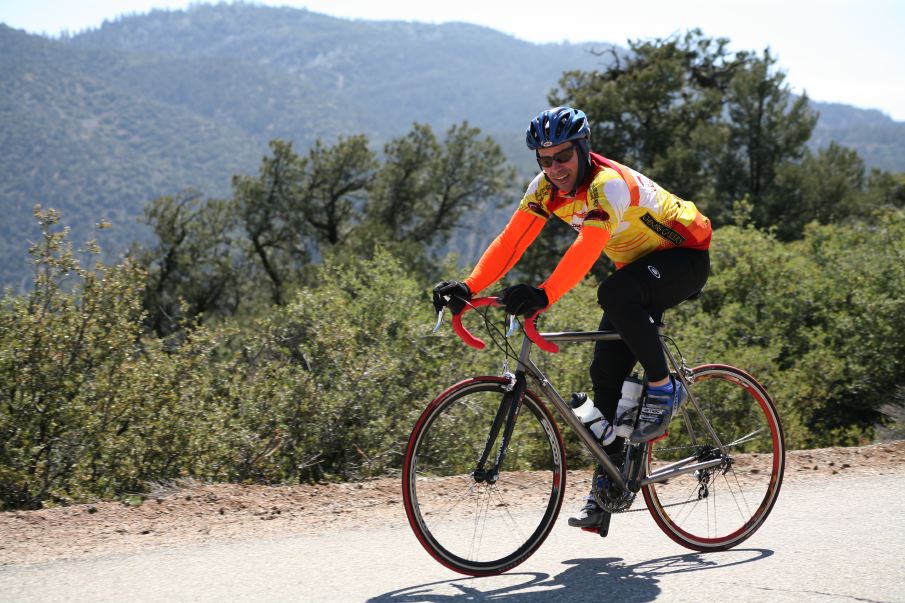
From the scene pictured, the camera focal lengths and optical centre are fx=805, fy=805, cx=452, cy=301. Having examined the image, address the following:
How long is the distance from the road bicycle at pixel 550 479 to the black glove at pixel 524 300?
104 millimetres

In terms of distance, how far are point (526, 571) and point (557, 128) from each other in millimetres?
2159

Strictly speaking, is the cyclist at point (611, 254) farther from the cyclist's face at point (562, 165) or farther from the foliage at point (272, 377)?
the foliage at point (272, 377)

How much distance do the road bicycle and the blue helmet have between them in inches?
32.2

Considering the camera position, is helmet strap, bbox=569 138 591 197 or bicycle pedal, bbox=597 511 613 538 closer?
helmet strap, bbox=569 138 591 197

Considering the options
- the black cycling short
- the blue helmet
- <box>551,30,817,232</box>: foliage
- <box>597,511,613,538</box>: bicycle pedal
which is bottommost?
<box>597,511,613,538</box>: bicycle pedal

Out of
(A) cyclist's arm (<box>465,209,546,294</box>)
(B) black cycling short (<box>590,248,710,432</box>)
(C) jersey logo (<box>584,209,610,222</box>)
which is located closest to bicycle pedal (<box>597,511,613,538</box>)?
(B) black cycling short (<box>590,248,710,432</box>)

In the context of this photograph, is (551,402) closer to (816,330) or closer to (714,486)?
(714,486)

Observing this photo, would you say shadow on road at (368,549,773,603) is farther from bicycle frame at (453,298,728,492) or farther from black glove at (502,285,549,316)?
black glove at (502,285,549,316)

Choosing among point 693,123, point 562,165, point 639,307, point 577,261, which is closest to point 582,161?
point 562,165

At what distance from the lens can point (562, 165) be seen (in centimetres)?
388

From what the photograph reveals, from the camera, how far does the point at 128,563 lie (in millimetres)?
3955

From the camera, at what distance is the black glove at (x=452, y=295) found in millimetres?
3783

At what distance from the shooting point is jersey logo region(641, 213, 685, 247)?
3.98 metres

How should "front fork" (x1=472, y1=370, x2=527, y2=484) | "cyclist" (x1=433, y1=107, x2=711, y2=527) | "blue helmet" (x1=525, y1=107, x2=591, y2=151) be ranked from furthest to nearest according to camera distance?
"front fork" (x1=472, y1=370, x2=527, y2=484), "blue helmet" (x1=525, y1=107, x2=591, y2=151), "cyclist" (x1=433, y1=107, x2=711, y2=527)
